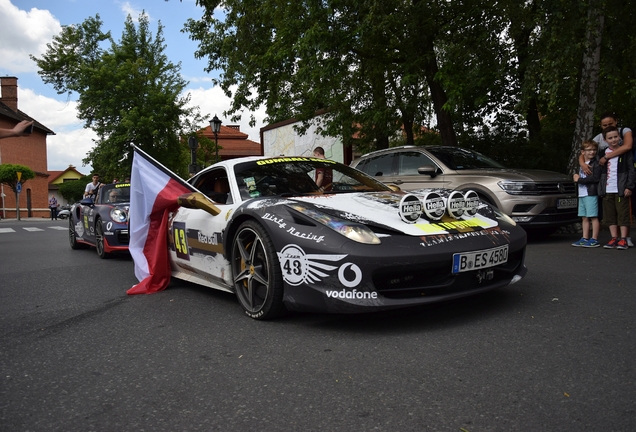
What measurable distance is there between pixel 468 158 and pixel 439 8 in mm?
5261

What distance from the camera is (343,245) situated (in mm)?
3523

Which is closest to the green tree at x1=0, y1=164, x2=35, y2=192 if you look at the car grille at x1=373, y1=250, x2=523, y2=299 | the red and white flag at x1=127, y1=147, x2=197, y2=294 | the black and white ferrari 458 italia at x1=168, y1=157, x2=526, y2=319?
the red and white flag at x1=127, y1=147, x2=197, y2=294

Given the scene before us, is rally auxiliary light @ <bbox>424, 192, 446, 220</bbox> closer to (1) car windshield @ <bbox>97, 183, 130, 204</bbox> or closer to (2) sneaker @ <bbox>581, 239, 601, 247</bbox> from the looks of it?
(2) sneaker @ <bbox>581, 239, 601, 247</bbox>

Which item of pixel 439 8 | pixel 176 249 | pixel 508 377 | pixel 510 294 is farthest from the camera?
pixel 439 8

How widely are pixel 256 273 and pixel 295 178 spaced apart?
118 centimetres

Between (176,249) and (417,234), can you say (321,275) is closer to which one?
(417,234)

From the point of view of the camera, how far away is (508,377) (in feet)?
8.98

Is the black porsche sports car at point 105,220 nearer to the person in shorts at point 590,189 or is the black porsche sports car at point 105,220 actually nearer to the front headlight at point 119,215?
the front headlight at point 119,215

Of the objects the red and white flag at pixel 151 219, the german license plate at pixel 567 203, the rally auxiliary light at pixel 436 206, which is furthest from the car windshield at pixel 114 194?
the german license plate at pixel 567 203

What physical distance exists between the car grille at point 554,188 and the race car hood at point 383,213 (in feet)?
13.4

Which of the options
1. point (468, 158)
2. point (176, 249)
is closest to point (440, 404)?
point (176, 249)

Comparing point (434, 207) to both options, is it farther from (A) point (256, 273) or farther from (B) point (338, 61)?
(B) point (338, 61)

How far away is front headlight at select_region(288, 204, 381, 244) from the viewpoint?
3.56m

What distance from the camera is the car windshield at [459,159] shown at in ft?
30.1
